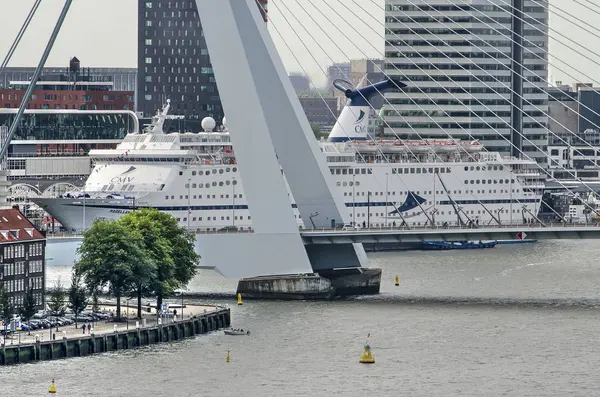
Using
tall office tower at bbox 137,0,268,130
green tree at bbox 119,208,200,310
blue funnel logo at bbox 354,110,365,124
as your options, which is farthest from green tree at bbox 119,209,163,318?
tall office tower at bbox 137,0,268,130

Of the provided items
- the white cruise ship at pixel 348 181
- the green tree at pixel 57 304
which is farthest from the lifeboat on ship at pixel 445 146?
the green tree at pixel 57 304

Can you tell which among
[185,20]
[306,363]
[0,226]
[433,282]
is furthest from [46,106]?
[306,363]

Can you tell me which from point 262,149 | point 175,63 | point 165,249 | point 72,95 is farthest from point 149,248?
point 175,63

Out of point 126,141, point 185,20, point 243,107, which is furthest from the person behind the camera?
point 185,20

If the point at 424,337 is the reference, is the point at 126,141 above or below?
above

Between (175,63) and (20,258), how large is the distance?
4663cm

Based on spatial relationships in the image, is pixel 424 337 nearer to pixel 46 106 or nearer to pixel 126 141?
pixel 126 141

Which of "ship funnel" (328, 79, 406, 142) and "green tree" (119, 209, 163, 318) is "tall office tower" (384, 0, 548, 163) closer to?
"ship funnel" (328, 79, 406, 142)

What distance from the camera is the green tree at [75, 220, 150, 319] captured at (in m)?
34.6

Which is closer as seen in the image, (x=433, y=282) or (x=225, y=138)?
(x=433, y=282)

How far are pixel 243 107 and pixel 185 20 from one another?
→ 42257 millimetres

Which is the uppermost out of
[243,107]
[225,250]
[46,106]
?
[46,106]

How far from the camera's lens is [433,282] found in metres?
42.4

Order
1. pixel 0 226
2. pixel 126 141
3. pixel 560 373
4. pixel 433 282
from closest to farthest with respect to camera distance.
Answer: pixel 560 373, pixel 0 226, pixel 433 282, pixel 126 141
